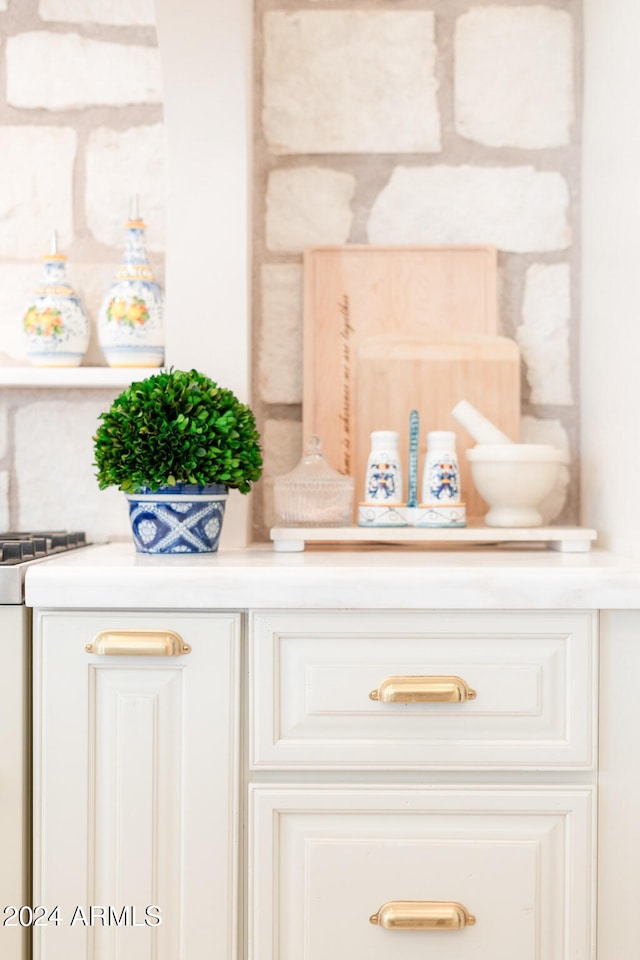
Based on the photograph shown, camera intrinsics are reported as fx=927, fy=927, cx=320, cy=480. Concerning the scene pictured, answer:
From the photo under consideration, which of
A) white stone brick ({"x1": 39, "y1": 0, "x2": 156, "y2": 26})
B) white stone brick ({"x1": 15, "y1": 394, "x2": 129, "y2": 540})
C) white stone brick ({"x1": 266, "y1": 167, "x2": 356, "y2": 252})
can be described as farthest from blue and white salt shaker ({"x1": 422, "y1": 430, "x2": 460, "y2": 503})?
white stone brick ({"x1": 39, "y1": 0, "x2": 156, "y2": 26})

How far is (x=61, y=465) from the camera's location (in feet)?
5.98

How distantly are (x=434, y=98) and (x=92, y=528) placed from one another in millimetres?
1083

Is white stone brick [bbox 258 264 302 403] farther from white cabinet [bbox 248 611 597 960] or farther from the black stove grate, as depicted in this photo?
white cabinet [bbox 248 611 597 960]

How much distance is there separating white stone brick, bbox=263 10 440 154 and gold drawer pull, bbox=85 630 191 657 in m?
1.05

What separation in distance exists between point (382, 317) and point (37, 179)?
0.73 metres

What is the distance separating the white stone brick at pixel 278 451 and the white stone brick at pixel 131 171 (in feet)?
1.40

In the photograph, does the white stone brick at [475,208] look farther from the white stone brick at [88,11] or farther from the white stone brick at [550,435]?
the white stone brick at [88,11]

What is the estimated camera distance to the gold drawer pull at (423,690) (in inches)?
49.6

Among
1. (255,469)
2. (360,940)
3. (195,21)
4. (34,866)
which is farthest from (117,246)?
(360,940)

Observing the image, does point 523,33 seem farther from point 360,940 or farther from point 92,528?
point 360,940

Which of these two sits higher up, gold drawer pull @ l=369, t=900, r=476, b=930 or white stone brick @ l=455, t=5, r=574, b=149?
white stone brick @ l=455, t=5, r=574, b=149

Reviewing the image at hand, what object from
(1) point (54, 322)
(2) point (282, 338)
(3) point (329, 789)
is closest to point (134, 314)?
(1) point (54, 322)

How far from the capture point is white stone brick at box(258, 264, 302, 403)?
1843mm

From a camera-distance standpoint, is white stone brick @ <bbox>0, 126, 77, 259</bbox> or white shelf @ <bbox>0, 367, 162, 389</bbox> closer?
white shelf @ <bbox>0, 367, 162, 389</bbox>
